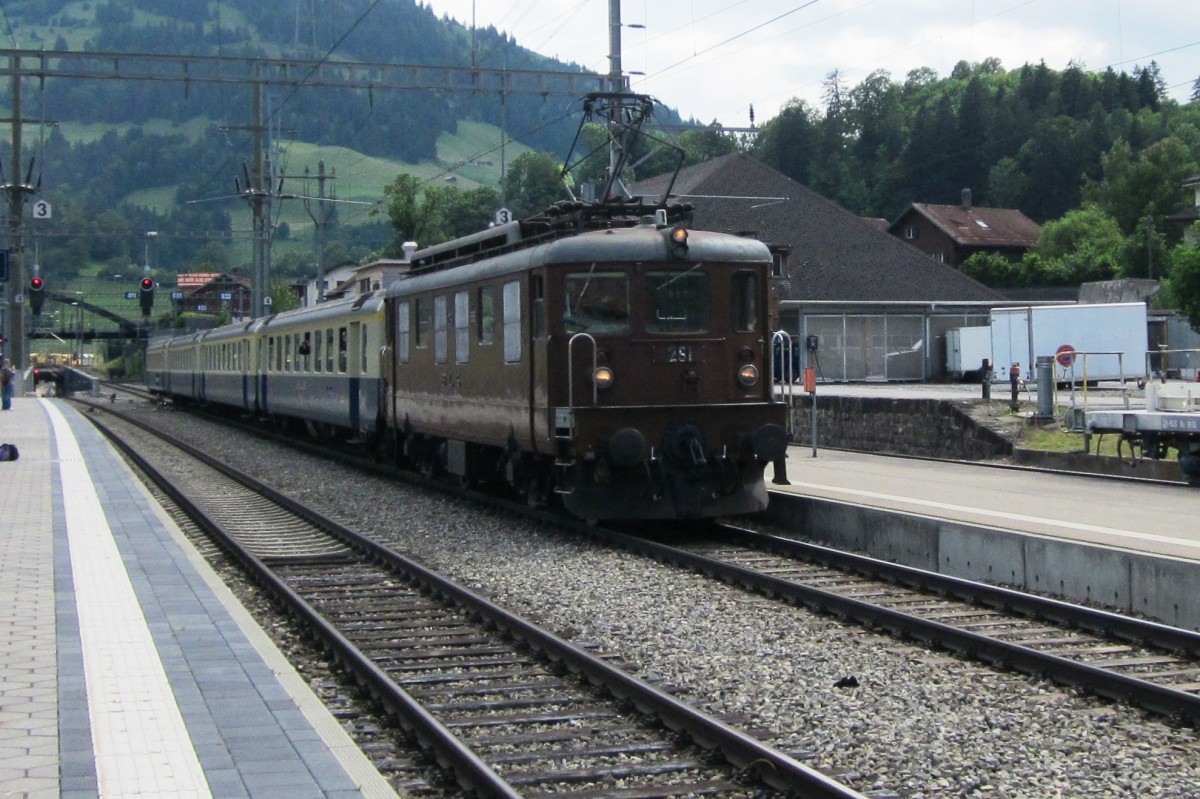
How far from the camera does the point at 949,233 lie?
306 feet

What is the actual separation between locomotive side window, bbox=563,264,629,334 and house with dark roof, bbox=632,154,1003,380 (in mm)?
30669

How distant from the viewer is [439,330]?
17766 millimetres

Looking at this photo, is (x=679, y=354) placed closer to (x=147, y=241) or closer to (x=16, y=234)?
(x=16, y=234)

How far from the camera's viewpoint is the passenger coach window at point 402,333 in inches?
768

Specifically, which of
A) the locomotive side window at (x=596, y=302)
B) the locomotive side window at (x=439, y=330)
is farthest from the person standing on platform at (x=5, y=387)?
the locomotive side window at (x=596, y=302)

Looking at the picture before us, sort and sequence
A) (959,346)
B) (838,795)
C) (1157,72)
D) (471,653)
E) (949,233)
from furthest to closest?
(1157,72)
(949,233)
(959,346)
(471,653)
(838,795)

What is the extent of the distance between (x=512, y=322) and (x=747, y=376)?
244cm

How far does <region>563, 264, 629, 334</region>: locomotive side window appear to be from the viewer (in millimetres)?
14016

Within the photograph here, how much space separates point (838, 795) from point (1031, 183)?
108903 mm

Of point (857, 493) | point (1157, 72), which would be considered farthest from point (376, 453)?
point (1157, 72)

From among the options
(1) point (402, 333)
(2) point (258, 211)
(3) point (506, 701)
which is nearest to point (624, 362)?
(1) point (402, 333)

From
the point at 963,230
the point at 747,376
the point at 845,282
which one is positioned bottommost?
the point at 747,376

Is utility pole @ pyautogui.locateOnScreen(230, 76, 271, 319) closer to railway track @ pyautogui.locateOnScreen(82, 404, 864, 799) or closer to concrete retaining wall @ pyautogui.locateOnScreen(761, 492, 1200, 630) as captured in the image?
concrete retaining wall @ pyautogui.locateOnScreen(761, 492, 1200, 630)

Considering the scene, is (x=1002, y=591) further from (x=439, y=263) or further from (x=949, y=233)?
(x=949, y=233)
